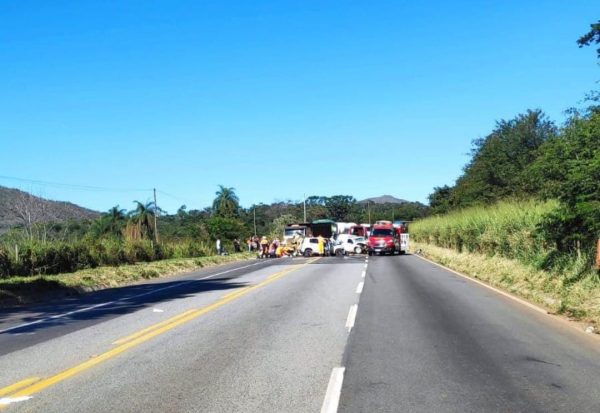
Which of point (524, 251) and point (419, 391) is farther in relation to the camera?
point (524, 251)

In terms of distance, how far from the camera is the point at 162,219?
125 m

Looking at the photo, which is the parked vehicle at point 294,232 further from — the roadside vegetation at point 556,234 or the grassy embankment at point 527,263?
the roadside vegetation at point 556,234

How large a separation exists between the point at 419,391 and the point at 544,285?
420 inches

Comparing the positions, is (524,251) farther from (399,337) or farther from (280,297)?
(399,337)

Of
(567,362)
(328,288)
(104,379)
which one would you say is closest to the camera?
(104,379)

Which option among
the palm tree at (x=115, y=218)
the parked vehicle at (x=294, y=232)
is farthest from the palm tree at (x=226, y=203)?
the parked vehicle at (x=294, y=232)

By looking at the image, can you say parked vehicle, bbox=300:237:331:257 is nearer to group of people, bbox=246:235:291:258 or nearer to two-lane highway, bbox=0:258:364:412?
group of people, bbox=246:235:291:258

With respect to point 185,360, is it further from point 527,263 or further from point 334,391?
point 527,263

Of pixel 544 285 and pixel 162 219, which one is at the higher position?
pixel 162 219

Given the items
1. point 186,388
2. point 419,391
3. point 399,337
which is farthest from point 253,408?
point 399,337

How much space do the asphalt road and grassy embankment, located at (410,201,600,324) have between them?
112 cm

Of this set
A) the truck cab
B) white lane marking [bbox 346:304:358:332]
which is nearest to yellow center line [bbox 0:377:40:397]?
white lane marking [bbox 346:304:358:332]

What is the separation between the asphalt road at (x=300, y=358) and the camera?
6.06 metres

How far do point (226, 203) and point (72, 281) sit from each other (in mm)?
84952
